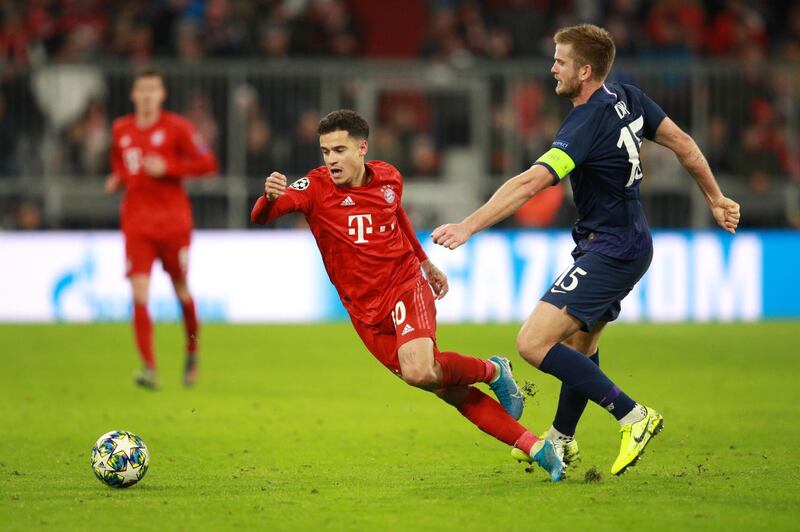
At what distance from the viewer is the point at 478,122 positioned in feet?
62.1

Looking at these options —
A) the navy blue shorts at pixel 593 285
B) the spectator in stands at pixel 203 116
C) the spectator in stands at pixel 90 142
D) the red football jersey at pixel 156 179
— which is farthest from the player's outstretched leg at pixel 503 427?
the spectator in stands at pixel 90 142

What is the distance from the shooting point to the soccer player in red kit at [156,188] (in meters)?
12.1

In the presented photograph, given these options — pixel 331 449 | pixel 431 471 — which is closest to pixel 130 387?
pixel 331 449

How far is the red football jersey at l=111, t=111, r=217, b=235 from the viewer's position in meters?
12.2

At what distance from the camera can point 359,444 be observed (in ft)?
29.0

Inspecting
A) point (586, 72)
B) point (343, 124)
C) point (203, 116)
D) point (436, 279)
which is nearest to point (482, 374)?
point (436, 279)

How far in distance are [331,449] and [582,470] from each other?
173 centimetres

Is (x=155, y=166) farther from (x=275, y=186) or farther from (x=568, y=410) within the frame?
(x=568, y=410)

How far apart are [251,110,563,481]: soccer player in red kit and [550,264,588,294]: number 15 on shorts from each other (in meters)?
0.66

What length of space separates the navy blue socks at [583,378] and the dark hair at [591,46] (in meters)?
1.46

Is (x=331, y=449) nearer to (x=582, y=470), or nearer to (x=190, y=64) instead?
(x=582, y=470)

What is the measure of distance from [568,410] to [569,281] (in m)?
0.78

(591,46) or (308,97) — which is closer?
(591,46)

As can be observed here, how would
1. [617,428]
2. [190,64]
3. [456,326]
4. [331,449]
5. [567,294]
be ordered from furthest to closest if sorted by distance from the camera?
[190,64] → [456,326] → [617,428] → [331,449] → [567,294]
